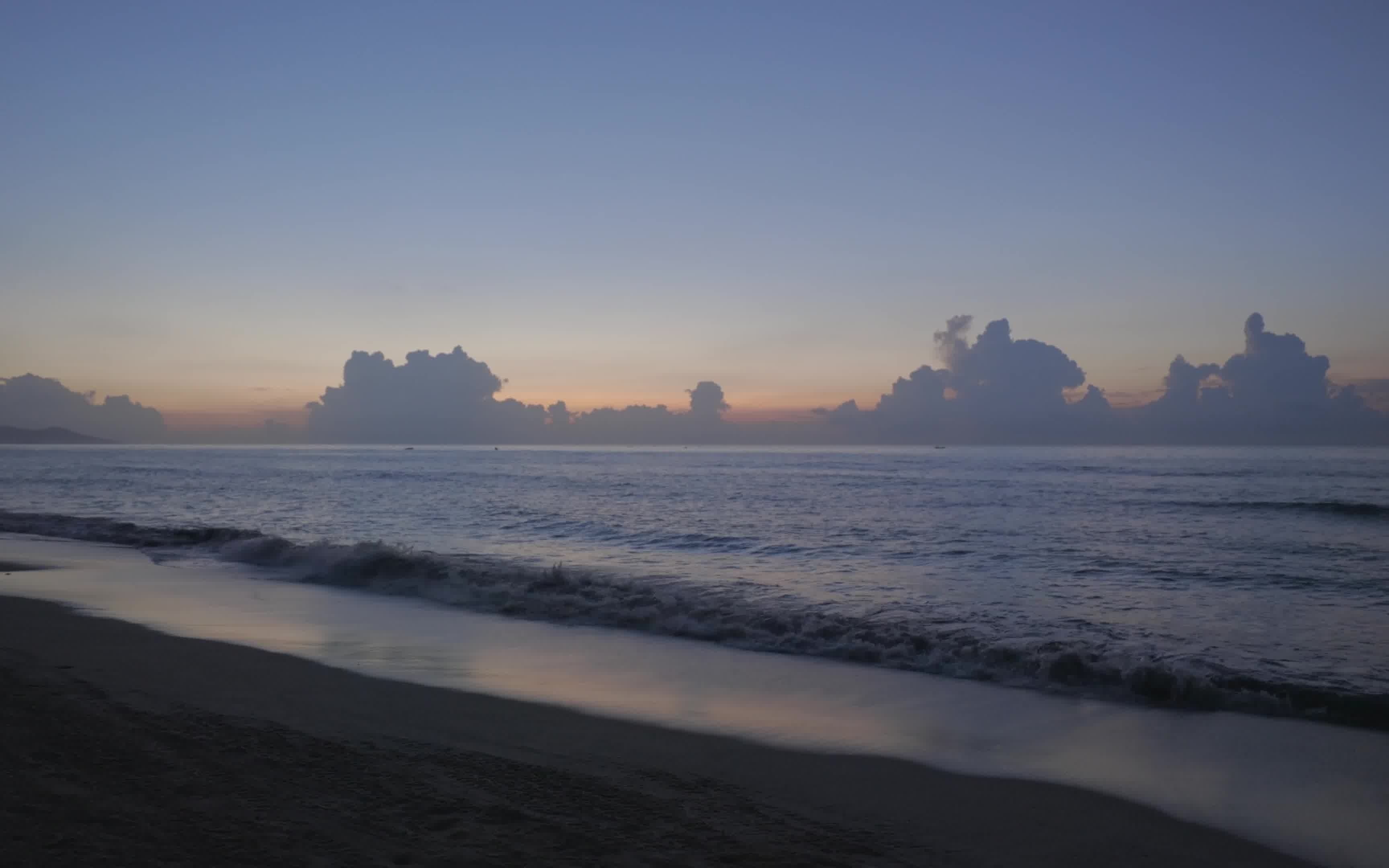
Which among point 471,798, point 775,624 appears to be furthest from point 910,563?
point 471,798

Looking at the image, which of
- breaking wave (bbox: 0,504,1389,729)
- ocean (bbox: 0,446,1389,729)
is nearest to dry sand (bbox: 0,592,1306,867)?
breaking wave (bbox: 0,504,1389,729)

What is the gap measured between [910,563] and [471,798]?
1609 centimetres

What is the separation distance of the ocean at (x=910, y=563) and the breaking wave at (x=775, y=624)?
0.05 meters

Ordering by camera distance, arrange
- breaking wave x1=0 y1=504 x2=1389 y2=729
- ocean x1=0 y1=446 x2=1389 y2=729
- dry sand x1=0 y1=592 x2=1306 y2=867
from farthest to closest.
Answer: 1. ocean x1=0 y1=446 x2=1389 y2=729
2. breaking wave x1=0 y1=504 x2=1389 y2=729
3. dry sand x1=0 y1=592 x2=1306 y2=867

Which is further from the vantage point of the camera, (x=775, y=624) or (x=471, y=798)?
(x=775, y=624)

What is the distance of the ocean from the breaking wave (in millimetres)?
47

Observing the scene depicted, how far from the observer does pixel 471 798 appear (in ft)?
18.3

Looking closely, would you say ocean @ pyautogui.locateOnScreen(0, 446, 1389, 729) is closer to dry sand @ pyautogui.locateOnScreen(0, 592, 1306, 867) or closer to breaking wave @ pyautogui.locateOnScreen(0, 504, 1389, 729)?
breaking wave @ pyautogui.locateOnScreen(0, 504, 1389, 729)

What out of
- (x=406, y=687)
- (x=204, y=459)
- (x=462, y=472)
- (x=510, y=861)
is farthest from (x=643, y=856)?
(x=204, y=459)

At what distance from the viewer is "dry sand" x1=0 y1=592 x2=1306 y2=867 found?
15.5 ft

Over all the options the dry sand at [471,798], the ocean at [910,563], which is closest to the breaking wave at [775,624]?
the ocean at [910,563]

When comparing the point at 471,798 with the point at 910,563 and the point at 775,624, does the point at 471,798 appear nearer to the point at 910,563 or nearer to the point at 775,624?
the point at 775,624

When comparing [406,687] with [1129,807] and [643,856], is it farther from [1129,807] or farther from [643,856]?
[1129,807]

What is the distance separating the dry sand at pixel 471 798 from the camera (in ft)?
15.5
